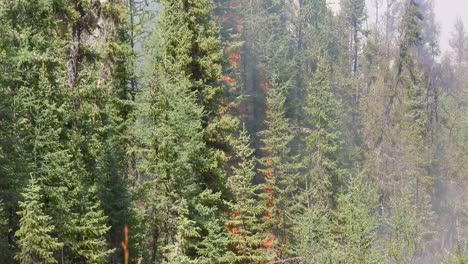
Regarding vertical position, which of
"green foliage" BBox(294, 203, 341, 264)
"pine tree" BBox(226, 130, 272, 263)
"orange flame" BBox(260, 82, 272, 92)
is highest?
"orange flame" BBox(260, 82, 272, 92)

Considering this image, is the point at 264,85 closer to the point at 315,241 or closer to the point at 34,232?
the point at 315,241

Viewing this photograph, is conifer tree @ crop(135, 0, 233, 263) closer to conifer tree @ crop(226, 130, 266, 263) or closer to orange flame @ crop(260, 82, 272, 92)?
conifer tree @ crop(226, 130, 266, 263)

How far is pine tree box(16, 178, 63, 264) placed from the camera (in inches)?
492

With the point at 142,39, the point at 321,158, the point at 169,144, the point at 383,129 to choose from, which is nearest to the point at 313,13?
the point at 383,129

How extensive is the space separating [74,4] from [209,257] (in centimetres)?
958

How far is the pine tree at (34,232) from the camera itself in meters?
12.5

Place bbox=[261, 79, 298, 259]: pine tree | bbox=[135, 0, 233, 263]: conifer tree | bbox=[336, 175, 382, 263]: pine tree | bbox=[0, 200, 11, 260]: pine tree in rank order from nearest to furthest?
bbox=[0, 200, 11, 260]: pine tree < bbox=[135, 0, 233, 263]: conifer tree < bbox=[336, 175, 382, 263]: pine tree < bbox=[261, 79, 298, 259]: pine tree

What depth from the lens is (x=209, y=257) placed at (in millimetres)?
18250

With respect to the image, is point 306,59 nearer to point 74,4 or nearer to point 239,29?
point 239,29

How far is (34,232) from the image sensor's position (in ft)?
41.3

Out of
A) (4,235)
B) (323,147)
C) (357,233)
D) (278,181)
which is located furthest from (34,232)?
(323,147)

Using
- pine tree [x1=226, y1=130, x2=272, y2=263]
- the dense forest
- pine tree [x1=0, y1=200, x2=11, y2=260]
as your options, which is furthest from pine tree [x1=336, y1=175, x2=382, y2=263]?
pine tree [x1=0, y1=200, x2=11, y2=260]

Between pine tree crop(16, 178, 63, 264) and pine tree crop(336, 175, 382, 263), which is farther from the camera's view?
pine tree crop(336, 175, 382, 263)

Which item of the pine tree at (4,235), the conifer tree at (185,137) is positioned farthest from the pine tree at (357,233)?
the pine tree at (4,235)
